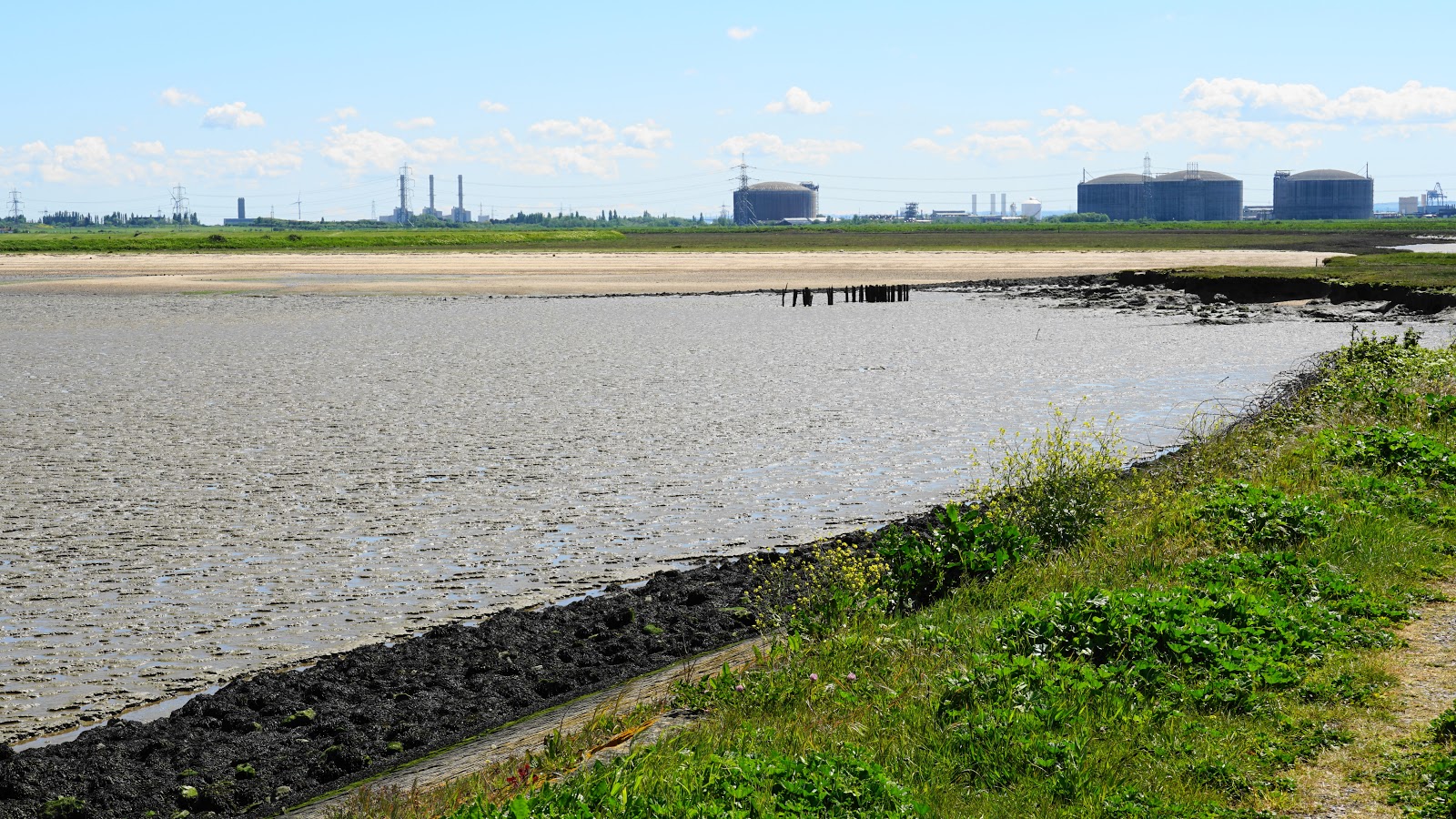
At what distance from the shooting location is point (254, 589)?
14.2 metres

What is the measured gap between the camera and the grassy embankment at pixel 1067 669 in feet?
23.1

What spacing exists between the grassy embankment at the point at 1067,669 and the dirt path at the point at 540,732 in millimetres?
389

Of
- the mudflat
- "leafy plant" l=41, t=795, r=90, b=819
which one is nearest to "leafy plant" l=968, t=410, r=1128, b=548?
"leafy plant" l=41, t=795, r=90, b=819

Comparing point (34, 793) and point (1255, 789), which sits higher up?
point (1255, 789)

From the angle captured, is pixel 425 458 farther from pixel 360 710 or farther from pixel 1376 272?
pixel 1376 272

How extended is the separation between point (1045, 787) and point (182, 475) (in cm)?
1685

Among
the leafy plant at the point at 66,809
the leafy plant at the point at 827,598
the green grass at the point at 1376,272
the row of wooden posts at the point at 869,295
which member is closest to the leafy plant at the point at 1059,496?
the leafy plant at the point at 827,598

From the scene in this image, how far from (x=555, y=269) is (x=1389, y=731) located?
94.8 meters

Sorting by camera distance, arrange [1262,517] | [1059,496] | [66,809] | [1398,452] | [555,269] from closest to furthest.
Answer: [66,809] → [1262,517] → [1059,496] → [1398,452] → [555,269]

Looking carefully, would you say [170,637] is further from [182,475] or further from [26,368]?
[26,368]

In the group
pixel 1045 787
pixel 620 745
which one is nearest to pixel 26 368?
pixel 620 745

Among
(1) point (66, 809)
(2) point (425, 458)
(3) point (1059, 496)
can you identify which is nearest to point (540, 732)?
(1) point (66, 809)

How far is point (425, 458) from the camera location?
863 inches

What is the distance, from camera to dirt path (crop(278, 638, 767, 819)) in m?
8.82
